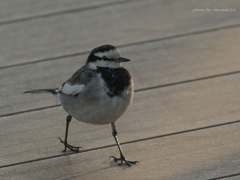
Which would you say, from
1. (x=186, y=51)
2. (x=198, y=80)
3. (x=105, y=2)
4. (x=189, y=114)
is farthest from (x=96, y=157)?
(x=105, y=2)

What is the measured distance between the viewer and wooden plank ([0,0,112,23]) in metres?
4.26

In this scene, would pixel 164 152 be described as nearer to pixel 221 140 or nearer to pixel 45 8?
pixel 221 140

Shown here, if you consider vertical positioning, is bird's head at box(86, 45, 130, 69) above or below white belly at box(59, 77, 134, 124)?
above

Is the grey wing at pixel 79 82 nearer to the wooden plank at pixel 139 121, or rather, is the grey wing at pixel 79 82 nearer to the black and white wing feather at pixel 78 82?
the black and white wing feather at pixel 78 82

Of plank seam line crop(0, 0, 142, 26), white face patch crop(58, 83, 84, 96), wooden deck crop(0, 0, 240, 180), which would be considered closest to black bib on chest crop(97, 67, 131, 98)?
white face patch crop(58, 83, 84, 96)

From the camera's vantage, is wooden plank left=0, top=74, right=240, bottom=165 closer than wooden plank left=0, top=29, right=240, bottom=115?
Yes

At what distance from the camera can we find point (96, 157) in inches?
99.8

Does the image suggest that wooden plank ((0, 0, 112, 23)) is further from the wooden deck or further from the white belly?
the white belly

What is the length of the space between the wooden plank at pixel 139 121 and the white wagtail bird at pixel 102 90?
8.1 inches

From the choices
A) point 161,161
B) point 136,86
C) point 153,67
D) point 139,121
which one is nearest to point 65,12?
point 153,67

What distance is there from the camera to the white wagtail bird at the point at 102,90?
2373mm

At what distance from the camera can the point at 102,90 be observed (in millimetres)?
2375

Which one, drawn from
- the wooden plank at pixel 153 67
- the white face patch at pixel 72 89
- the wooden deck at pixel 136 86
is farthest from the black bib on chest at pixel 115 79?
the wooden plank at pixel 153 67

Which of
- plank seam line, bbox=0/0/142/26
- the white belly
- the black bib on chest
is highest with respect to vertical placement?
plank seam line, bbox=0/0/142/26
